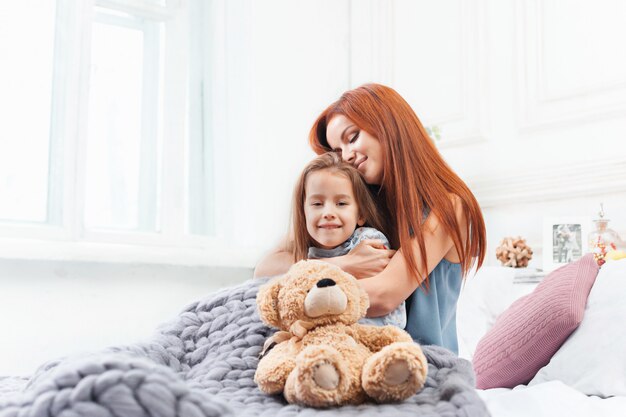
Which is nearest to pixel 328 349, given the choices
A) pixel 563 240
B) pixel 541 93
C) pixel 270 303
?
pixel 270 303

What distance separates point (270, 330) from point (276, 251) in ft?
1.03

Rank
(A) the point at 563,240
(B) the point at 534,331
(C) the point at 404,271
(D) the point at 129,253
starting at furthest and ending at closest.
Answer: (D) the point at 129,253, (A) the point at 563,240, (B) the point at 534,331, (C) the point at 404,271

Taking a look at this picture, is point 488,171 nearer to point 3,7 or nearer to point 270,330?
A: point 270,330

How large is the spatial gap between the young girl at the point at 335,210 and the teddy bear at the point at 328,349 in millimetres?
246

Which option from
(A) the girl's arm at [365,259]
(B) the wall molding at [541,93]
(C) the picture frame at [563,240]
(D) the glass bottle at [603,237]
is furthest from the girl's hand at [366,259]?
(B) the wall molding at [541,93]

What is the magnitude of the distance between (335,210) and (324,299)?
337mm

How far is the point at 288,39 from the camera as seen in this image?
2.84m

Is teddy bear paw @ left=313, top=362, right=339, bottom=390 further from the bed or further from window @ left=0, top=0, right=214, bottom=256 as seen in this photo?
window @ left=0, top=0, right=214, bottom=256

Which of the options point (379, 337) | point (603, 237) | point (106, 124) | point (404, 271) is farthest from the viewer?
point (106, 124)

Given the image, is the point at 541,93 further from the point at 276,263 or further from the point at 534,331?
the point at 276,263

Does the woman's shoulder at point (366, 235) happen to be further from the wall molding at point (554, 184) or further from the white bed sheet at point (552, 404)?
the wall molding at point (554, 184)

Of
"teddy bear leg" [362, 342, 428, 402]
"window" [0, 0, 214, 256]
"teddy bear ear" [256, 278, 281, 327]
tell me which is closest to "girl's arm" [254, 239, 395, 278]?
"teddy bear ear" [256, 278, 281, 327]

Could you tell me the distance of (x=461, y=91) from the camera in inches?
96.5

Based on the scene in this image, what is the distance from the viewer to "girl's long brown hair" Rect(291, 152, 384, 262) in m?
1.11
